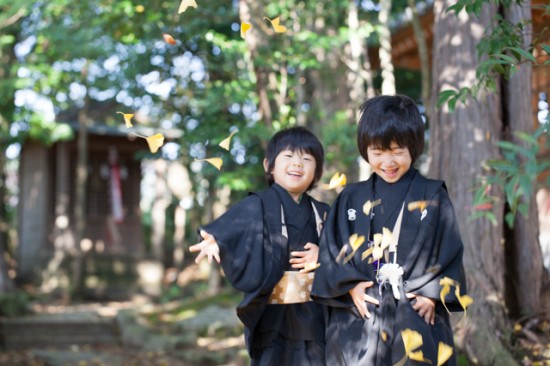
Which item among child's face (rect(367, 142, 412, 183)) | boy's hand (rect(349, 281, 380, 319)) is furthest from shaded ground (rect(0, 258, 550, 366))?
child's face (rect(367, 142, 412, 183))

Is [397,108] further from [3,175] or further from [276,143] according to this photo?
[3,175]

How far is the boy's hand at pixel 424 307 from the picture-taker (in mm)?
3137

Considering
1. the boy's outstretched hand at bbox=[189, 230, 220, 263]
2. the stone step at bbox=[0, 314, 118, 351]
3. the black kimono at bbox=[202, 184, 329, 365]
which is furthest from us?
the stone step at bbox=[0, 314, 118, 351]

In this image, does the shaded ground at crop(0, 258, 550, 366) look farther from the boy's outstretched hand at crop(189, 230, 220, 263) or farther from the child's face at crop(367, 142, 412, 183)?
the child's face at crop(367, 142, 412, 183)

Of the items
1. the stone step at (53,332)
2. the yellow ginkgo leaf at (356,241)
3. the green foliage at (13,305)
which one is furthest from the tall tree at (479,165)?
the green foliage at (13,305)

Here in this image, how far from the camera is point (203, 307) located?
501 inches

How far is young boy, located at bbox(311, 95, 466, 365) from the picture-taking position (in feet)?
10.3

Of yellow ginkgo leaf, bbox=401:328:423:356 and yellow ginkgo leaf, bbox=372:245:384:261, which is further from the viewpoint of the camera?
yellow ginkgo leaf, bbox=372:245:384:261

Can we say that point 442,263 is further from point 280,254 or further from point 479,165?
point 479,165

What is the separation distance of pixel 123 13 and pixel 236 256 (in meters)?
4.96

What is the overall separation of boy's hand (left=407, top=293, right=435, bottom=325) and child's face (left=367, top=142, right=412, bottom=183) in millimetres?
606

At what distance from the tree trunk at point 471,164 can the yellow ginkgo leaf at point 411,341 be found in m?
2.03

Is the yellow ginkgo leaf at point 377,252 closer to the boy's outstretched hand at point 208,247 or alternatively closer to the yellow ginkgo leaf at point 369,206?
the yellow ginkgo leaf at point 369,206

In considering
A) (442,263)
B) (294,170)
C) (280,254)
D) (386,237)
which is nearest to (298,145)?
(294,170)
